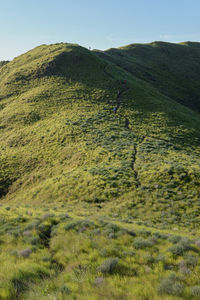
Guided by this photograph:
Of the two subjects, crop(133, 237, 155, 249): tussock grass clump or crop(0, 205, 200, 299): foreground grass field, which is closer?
crop(0, 205, 200, 299): foreground grass field

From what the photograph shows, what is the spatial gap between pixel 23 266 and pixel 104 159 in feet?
67.5

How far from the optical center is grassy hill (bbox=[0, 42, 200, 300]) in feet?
18.0

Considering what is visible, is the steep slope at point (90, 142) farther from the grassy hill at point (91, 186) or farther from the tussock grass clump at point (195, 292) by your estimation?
the tussock grass clump at point (195, 292)

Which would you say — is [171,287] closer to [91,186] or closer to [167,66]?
[91,186]

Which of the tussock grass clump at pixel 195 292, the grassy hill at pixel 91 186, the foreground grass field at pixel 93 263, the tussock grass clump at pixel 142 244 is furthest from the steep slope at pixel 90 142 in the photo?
the tussock grass clump at pixel 195 292

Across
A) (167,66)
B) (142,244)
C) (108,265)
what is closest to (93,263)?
(108,265)

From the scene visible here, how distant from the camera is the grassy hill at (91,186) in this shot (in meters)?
5.48

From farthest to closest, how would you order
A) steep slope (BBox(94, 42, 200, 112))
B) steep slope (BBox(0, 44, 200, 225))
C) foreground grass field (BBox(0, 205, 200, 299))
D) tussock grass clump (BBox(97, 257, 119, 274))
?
steep slope (BBox(94, 42, 200, 112))
steep slope (BBox(0, 44, 200, 225))
tussock grass clump (BBox(97, 257, 119, 274))
foreground grass field (BBox(0, 205, 200, 299))

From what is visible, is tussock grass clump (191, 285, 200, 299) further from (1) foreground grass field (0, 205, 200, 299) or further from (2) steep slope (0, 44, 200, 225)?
(2) steep slope (0, 44, 200, 225)

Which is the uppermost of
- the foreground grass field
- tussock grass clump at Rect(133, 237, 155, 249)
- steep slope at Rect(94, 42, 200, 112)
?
steep slope at Rect(94, 42, 200, 112)

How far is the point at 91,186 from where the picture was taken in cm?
2050

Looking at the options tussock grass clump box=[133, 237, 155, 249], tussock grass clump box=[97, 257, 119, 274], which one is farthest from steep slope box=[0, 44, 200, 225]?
tussock grass clump box=[97, 257, 119, 274]

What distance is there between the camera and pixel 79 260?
636cm

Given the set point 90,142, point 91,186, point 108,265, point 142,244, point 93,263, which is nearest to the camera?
point 108,265
